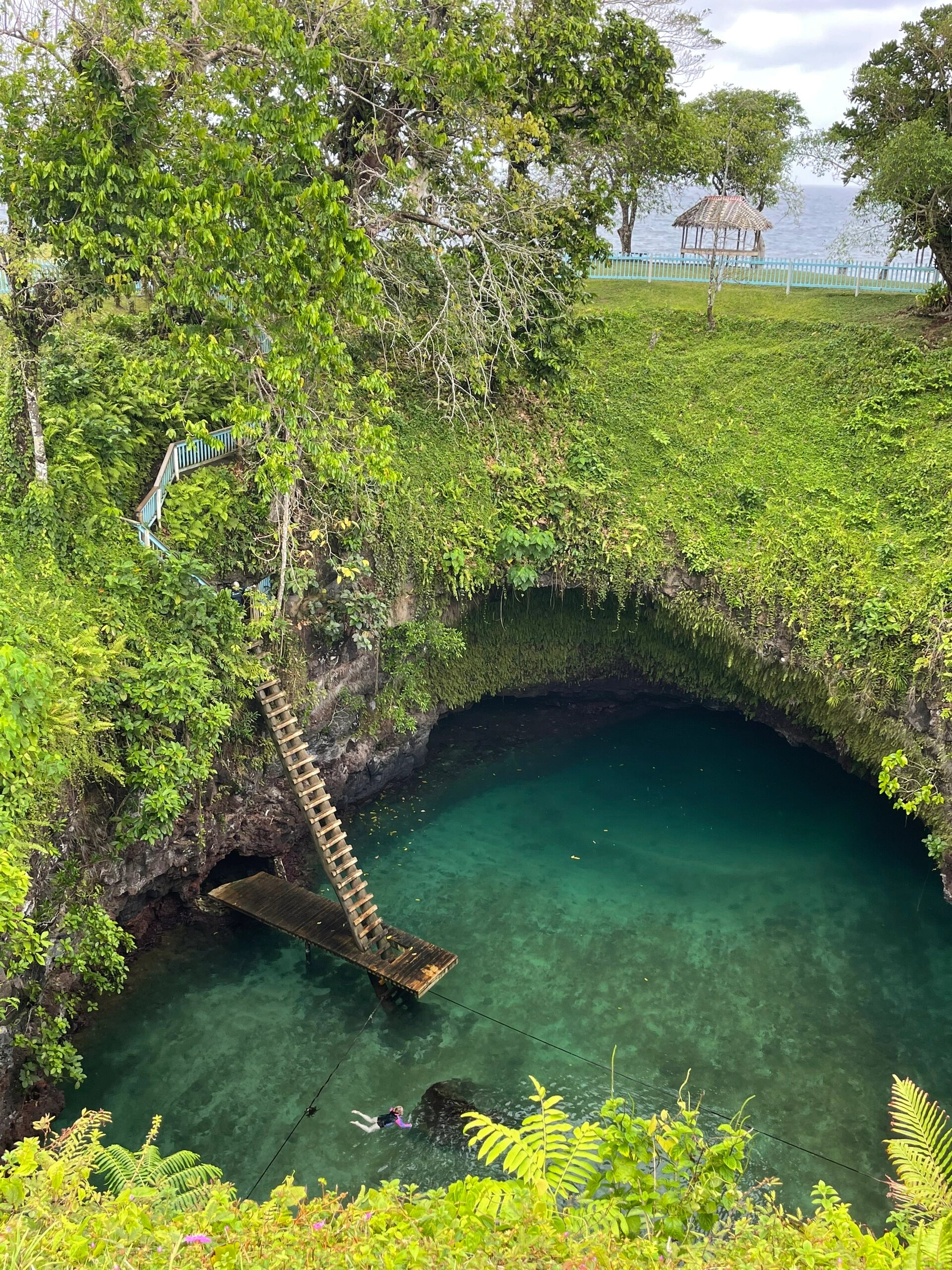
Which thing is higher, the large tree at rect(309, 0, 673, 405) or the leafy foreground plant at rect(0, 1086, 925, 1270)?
the large tree at rect(309, 0, 673, 405)

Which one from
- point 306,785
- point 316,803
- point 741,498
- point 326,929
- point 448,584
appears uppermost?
point 741,498

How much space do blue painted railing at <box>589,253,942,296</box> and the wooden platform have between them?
54.2 feet

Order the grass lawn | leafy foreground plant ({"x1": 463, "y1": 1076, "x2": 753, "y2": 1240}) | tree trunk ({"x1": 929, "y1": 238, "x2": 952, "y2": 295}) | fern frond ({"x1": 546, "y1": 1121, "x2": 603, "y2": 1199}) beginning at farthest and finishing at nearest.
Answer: the grass lawn → tree trunk ({"x1": 929, "y1": 238, "x2": 952, "y2": 295}) → fern frond ({"x1": 546, "y1": 1121, "x2": 603, "y2": 1199}) → leafy foreground plant ({"x1": 463, "y1": 1076, "x2": 753, "y2": 1240})

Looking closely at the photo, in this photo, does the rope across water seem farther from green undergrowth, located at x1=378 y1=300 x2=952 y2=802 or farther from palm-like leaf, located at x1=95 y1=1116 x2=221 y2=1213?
green undergrowth, located at x1=378 y1=300 x2=952 y2=802

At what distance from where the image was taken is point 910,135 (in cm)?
1752

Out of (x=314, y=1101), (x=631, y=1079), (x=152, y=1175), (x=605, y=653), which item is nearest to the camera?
(x=152, y=1175)

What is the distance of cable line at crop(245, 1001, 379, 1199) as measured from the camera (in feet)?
34.9

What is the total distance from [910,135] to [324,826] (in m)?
17.3

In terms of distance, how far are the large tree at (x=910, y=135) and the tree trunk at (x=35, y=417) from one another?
16555 millimetres

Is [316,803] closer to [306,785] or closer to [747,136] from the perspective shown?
[306,785]

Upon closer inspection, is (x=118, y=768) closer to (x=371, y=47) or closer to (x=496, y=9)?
(x=371, y=47)

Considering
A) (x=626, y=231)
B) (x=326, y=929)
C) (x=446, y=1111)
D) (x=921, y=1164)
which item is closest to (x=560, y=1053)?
(x=446, y=1111)

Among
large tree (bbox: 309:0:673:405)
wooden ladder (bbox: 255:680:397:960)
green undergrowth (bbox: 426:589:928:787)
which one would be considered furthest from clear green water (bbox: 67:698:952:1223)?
large tree (bbox: 309:0:673:405)

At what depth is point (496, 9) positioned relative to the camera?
51.4 feet
